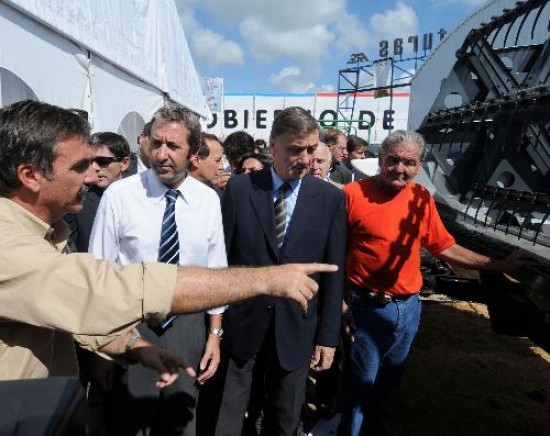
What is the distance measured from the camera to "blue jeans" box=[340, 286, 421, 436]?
2455 mm

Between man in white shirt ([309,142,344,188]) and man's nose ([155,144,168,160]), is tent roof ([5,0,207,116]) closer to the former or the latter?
man's nose ([155,144,168,160])

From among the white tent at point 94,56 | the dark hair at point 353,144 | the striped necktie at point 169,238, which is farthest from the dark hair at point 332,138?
the striped necktie at point 169,238

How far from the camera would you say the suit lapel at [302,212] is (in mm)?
2148

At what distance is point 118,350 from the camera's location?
4.99 feet

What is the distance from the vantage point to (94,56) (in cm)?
437

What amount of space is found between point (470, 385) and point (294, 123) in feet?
9.60

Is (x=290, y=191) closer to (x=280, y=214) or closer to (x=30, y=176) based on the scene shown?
(x=280, y=214)

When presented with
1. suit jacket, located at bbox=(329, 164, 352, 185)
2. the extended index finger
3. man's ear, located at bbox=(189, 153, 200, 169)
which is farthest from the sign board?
the extended index finger

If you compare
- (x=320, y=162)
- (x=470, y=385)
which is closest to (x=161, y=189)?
(x=320, y=162)

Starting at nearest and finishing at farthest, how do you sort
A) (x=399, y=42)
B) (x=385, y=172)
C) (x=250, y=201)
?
(x=250, y=201) → (x=385, y=172) → (x=399, y=42)

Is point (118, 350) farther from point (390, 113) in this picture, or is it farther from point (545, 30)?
point (390, 113)

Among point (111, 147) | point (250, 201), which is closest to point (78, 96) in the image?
point (111, 147)

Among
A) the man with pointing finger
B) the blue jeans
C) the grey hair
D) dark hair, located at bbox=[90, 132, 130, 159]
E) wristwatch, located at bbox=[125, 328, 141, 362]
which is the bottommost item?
the blue jeans

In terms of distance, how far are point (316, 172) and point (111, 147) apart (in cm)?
150
